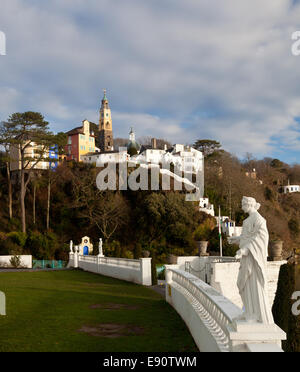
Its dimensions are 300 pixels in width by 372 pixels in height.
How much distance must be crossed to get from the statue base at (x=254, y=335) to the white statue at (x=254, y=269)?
170 millimetres

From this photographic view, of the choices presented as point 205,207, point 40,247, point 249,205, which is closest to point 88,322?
point 249,205

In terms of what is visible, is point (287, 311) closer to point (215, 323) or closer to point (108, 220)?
point (215, 323)

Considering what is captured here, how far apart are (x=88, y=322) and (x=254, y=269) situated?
6.85 meters

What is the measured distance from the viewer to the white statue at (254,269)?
17.5 ft

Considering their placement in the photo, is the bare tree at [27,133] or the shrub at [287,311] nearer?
the shrub at [287,311]

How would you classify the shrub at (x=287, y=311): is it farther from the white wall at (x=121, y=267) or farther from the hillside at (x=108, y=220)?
the hillside at (x=108, y=220)

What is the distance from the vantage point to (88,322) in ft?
35.6

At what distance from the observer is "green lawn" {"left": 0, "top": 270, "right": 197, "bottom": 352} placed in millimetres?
8438

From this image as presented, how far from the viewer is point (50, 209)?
54406 mm

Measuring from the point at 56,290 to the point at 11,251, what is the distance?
76.8 ft

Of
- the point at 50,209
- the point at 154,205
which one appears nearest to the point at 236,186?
the point at 154,205

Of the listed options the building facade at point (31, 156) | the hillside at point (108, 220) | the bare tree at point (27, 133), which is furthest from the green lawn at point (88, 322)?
the building facade at point (31, 156)

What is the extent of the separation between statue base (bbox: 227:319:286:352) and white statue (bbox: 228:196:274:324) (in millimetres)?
170
